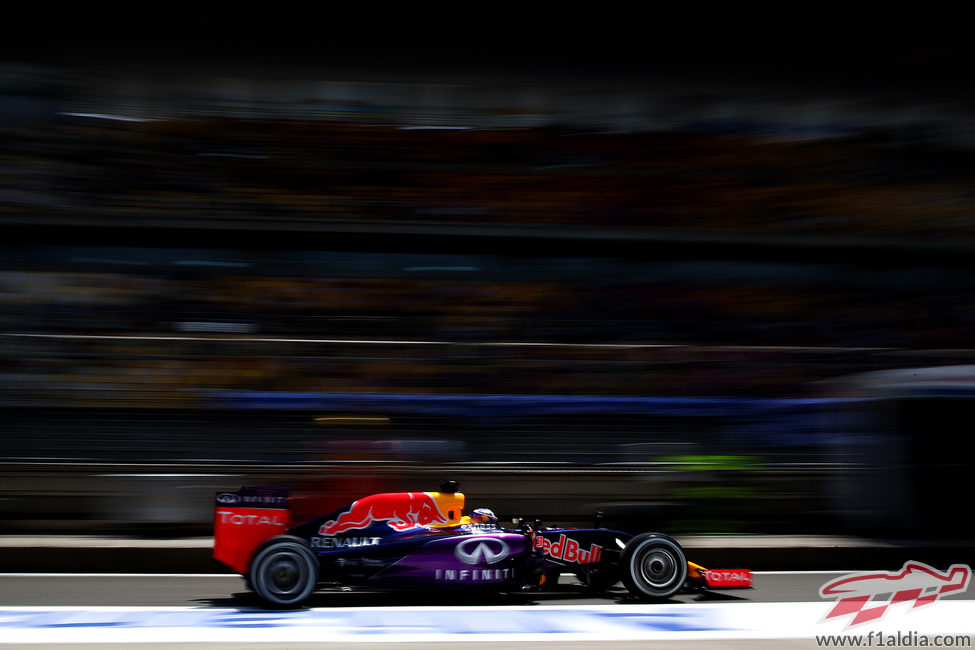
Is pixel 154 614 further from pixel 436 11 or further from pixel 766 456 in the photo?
pixel 436 11

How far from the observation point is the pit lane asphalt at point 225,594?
6.01 metres

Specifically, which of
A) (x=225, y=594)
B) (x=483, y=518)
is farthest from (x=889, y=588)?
(x=225, y=594)

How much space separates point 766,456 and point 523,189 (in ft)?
17.0

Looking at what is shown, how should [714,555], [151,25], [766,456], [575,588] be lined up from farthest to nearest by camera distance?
1. [151,25]
2. [766,456]
3. [714,555]
4. [575,588]

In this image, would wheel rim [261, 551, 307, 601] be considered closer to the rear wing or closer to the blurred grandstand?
the rear wing

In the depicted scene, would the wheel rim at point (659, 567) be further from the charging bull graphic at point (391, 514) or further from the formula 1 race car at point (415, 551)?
the charging bull graphic at point (391, 514)

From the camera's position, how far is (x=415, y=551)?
5.64 meters

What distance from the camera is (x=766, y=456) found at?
29.9ft

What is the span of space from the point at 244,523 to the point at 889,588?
464cm

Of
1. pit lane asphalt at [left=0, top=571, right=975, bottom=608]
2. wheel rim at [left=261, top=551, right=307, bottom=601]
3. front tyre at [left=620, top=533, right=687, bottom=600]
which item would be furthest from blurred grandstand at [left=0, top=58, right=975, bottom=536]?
wheel rim at [left=261, top=551, right=307, bottom=601]

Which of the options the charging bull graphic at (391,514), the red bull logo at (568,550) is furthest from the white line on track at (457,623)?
the charging bull graphic at (391,514)

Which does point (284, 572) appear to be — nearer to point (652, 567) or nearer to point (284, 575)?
point (284, 575)

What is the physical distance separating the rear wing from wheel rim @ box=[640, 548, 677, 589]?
2362mm

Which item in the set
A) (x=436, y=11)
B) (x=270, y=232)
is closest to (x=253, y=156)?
(x=270, y=232)
